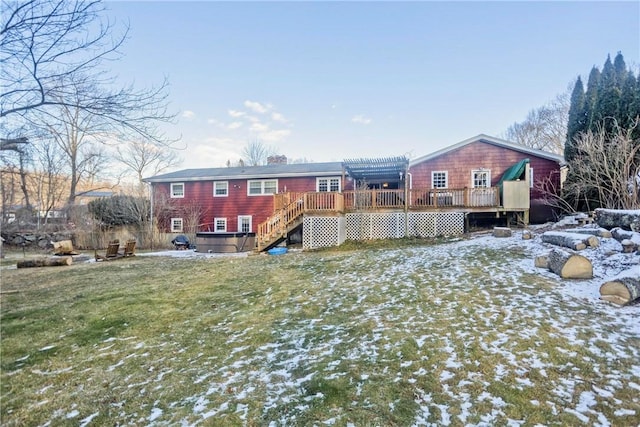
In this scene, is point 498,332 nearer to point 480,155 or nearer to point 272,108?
point 480,155

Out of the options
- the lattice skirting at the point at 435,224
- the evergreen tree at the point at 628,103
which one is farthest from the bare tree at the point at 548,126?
the lattice skirting at the point at 435,224

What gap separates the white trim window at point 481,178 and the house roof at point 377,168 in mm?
3562

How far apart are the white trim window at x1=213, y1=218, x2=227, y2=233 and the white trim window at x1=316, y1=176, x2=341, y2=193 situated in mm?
6426

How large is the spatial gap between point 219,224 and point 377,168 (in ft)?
35.2

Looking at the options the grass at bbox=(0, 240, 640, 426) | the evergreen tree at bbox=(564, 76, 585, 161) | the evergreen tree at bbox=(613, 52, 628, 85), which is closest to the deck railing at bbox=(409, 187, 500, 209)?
the evergreen tree at bbox=(564, 76, 585, 161)

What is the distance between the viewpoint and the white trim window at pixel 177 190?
65.2 ft

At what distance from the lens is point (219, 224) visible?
63.4 feet

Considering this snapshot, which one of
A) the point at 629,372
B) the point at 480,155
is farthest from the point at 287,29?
the point at 629,372

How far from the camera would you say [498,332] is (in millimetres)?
3961

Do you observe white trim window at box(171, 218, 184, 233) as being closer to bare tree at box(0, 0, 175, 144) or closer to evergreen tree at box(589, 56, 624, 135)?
bare tree at box(0, 0, 175, 144)

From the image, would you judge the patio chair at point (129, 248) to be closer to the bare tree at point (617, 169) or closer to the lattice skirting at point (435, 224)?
the lattice skirting at point (435, 224)

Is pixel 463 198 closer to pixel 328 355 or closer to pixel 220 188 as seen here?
pixel 328 355

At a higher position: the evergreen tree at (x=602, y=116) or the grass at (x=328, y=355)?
the evergreen tree at (x=602, y=116)

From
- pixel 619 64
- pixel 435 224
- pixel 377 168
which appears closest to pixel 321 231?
pixel 377 168
